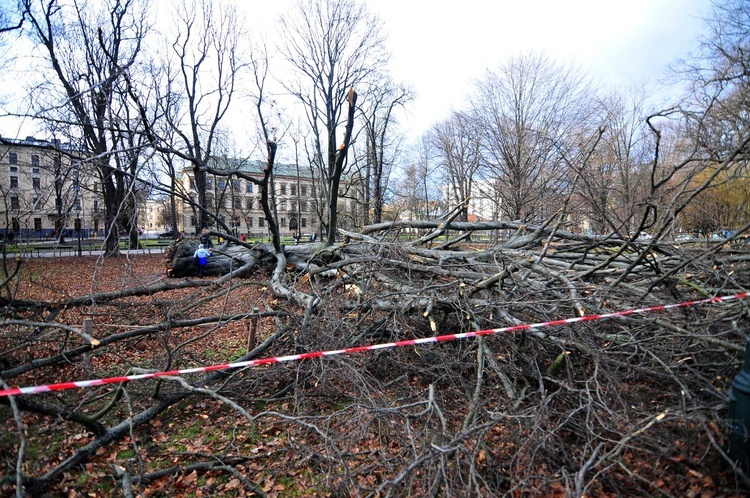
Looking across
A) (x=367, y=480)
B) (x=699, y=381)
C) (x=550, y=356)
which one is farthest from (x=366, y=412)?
(x=699, y=381)

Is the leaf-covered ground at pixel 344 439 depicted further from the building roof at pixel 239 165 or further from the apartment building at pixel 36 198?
the building roof at pixel 239 165

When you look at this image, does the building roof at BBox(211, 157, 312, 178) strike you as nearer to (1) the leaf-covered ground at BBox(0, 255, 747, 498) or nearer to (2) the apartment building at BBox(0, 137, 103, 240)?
(2) the apartment building at BBox(0, 137, 103, 240)

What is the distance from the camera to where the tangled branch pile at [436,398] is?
2.47m

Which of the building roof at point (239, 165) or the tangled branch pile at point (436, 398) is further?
the building roof at point (239, 165)

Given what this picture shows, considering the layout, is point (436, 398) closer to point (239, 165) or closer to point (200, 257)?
point (239, 165)

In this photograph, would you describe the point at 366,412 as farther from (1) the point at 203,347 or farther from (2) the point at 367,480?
(1) the point at 203,347

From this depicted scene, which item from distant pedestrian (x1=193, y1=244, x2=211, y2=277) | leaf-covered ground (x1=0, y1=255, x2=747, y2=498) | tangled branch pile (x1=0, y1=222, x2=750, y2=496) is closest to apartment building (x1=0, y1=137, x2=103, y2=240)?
tangled branch pile (x1=0, y1=222, x2=750, y2=496)

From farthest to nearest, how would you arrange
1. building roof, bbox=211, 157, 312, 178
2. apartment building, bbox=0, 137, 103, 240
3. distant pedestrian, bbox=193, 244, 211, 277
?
distant pedestrian, bbox=193, 244, 211, 277 < building roof, bbox=211, 157, 312, 178 < apartment building, bbox=0, 137, 103, 240

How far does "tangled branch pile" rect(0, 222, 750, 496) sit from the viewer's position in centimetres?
247

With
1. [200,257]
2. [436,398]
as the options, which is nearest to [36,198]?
[436,398]

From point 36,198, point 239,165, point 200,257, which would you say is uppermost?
point 239,165

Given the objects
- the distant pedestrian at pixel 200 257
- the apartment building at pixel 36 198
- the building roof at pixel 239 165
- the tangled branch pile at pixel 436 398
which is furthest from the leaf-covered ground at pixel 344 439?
the distant pedestrian at pixel 200 257

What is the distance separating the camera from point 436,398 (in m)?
3.51

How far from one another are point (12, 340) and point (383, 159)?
80.5 feet
